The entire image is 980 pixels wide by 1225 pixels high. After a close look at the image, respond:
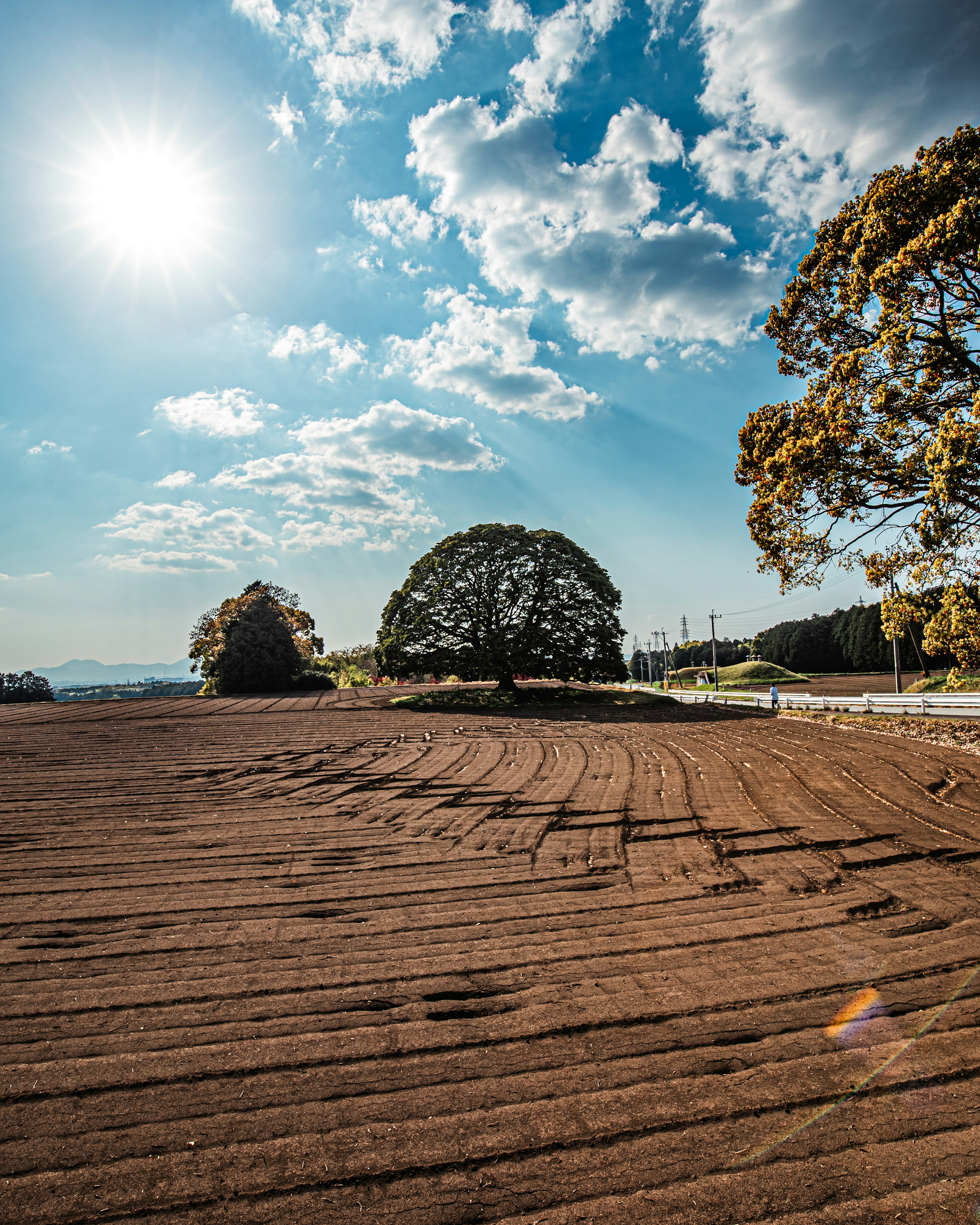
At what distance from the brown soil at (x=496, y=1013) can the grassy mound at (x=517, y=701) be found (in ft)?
50.4

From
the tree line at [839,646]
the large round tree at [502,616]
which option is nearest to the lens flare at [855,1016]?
the large round tree at [502,616]

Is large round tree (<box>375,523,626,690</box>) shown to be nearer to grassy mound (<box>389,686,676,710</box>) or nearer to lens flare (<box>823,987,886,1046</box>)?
grassy mound (<box>389,686,676,710</box>)

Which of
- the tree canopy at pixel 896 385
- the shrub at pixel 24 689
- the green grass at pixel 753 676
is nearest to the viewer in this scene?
the tree canopy at pixel 896 385

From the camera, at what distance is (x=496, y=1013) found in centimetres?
354

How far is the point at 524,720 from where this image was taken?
19.2 meters

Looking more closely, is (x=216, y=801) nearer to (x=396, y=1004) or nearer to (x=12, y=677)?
(x=396, y=1004)

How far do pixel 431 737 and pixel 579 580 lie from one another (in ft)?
43.0

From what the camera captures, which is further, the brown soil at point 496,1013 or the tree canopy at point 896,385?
the tree canopy at point 896,385

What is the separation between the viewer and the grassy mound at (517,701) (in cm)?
2366

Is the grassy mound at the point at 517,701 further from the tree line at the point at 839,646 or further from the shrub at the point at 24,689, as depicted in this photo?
the tree line at the point at 839,646

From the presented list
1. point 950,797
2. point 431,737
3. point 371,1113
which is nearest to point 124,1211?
point 371,1113

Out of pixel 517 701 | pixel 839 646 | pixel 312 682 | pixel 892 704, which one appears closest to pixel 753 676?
pixel 839 646

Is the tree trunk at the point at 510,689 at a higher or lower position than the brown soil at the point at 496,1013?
higher

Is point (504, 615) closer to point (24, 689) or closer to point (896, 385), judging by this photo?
point (896, 385)
